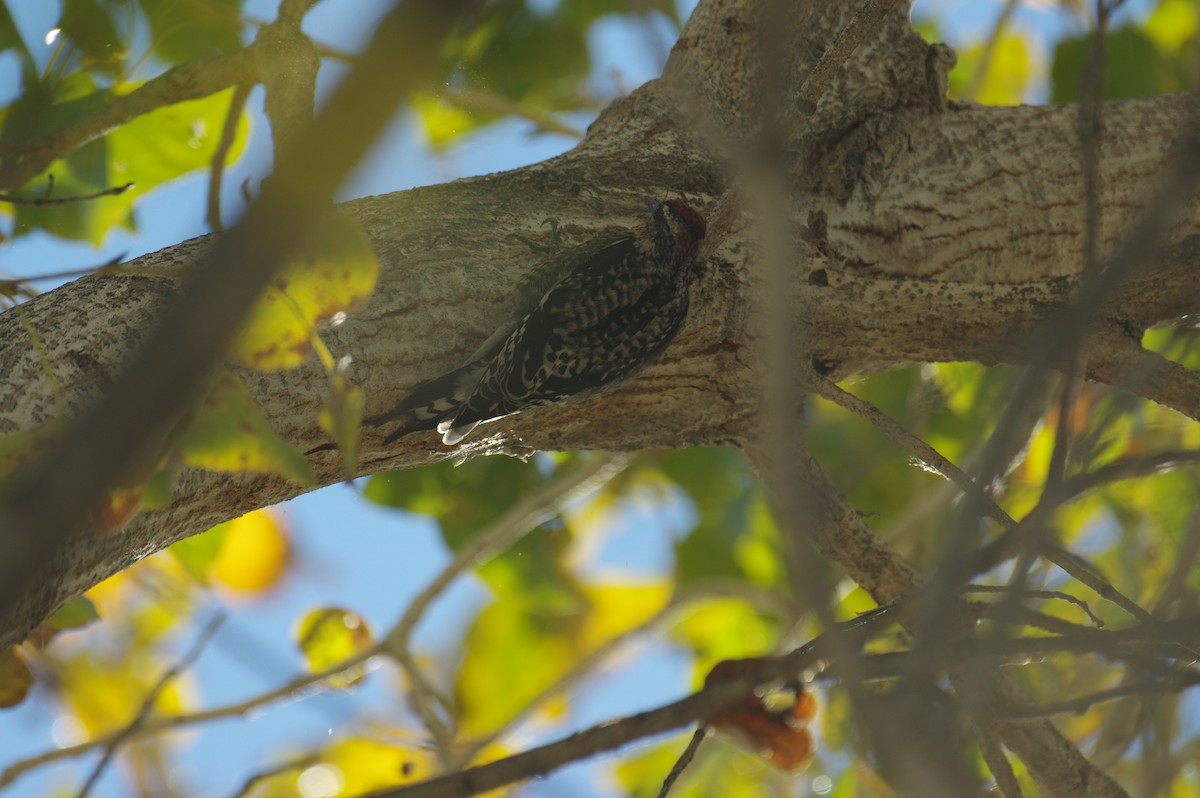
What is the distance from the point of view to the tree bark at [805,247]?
2.38 metres

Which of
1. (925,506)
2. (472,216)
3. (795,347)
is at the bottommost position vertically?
(925,506)

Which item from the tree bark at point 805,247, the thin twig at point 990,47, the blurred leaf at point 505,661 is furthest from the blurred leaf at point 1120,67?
the blurred leaf at point 505,661

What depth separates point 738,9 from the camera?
3.08 meters

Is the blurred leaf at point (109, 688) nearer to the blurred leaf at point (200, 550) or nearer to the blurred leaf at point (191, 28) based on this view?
the blurred leaf at point (200, 550)

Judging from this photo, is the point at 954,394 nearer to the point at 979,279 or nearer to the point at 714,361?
the point at 979,279

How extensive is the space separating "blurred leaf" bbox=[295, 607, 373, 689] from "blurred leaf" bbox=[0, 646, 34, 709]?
0.89 meters

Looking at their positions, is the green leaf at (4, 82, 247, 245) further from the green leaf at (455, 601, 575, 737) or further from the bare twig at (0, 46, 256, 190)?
the green leaf at (455, 601, 575, 737)

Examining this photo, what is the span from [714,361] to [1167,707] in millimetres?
1908

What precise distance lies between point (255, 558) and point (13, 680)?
2801 mm

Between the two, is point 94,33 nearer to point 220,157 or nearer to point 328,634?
point 220,157

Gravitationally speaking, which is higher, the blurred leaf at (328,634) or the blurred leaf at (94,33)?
the blurred leaf at (94,33)

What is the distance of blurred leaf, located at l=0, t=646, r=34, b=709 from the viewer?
242 cm

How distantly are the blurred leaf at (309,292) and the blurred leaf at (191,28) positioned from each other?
6.73 ft

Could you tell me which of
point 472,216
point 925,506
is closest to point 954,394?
point 925,506
